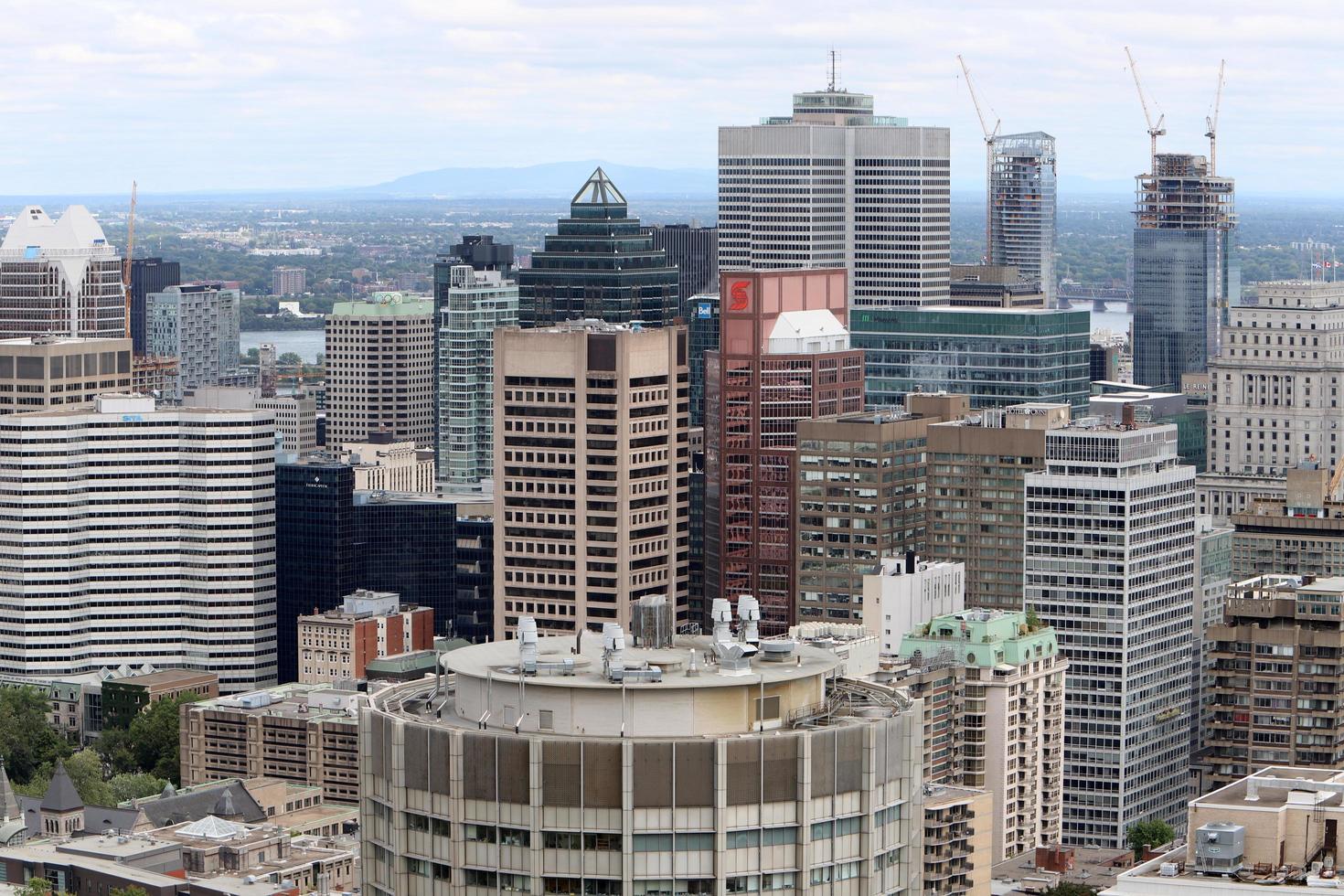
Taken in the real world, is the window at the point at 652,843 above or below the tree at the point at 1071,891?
above

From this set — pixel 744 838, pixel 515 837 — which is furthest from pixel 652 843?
pixel 515 837

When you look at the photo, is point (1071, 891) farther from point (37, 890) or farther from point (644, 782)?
point (644, 782)

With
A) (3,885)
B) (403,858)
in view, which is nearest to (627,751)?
(403,858)

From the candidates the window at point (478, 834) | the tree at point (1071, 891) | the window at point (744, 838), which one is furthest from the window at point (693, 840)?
the tree at point (1071, 891)

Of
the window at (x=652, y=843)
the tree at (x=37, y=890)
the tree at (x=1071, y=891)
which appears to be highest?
the window at (x=652, y=843)

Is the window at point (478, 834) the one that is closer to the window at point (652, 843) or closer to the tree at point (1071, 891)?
the window at point (652, 843)

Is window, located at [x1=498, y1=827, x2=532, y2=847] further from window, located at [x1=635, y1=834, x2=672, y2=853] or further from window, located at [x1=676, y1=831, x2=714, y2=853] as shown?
window, located at [x1=676, y1=831, x2=714, y2=853]

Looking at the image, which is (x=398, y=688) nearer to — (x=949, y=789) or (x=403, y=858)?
(x=403, y=858)

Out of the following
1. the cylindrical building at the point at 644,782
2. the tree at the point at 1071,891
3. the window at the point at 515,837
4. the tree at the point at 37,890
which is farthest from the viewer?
the tree at the point at 1071,891
